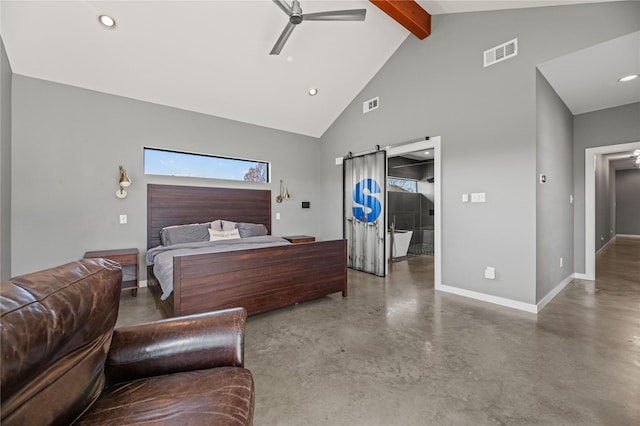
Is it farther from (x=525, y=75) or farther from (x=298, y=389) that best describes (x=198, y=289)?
(x=525, y=75)

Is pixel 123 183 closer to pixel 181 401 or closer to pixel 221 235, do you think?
pixel 221 235

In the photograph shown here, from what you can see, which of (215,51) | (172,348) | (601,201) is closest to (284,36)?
(215,51)

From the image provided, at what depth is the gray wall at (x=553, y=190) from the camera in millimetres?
3023

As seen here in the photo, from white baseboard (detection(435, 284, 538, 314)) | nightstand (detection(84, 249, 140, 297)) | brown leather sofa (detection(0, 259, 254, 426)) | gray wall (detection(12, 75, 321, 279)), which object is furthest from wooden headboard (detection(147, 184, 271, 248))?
white baseboard (detection(435, 284, 538, 314))

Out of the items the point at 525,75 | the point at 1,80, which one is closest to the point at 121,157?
the point at 1,80

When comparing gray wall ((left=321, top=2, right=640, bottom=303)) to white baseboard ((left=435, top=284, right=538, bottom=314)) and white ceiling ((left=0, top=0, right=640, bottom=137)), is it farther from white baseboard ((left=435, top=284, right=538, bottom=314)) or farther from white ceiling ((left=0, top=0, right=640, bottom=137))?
white ceiling ((left=0, top=0, right=640, bottom=137))

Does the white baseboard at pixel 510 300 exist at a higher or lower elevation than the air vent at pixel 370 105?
lower

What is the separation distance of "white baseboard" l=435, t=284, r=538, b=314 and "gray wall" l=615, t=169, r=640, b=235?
11060 millimetres

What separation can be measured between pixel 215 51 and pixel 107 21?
114 centimetres

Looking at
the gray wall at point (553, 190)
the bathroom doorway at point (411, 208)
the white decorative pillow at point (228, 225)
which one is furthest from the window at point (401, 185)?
the white decorative pillow at point (228, 225)

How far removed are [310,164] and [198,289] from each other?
4036 millimetres

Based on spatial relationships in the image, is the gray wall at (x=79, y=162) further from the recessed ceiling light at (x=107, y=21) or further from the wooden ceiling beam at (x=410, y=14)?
the wooden ceiling beam at (x=410, y=14)

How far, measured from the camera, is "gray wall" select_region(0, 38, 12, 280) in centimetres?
280

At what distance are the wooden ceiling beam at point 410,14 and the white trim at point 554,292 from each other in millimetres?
3900
